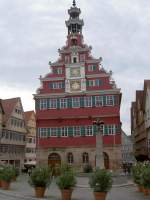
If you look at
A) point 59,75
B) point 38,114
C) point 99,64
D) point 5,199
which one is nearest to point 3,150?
point 38,114

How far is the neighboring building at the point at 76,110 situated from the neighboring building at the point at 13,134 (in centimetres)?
1367

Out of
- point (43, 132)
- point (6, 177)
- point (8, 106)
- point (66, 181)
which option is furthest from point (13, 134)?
point (66, 181)

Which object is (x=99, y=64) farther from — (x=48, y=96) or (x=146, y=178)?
(x=146, y=178)

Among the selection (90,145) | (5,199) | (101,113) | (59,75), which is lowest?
(5,199)

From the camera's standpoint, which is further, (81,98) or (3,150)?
(3,150)

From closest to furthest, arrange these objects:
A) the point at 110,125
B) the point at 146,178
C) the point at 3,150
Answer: the point at 146,178 → the point at 110,125 → the point at 3,150

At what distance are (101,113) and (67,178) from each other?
3422cm

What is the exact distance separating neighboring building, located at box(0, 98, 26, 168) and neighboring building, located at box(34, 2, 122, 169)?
1367cm

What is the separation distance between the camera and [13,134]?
72188mm

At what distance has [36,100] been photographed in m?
56.8

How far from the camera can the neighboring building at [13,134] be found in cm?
6806

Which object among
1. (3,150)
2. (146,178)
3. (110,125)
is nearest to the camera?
(146,178)

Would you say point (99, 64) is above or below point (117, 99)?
above

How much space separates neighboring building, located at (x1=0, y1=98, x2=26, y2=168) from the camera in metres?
68.1
